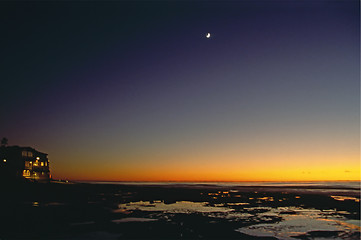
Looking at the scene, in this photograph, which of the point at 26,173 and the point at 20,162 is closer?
the point at 20,162

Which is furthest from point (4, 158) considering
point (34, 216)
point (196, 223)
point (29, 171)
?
point (196, 223)

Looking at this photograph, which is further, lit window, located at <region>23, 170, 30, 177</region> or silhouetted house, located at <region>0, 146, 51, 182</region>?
lit window, located at <region>23, 170, 30, 177</region>

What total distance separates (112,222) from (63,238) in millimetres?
5401

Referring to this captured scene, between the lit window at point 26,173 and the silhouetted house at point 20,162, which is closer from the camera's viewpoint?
the silhouetted house at point 20,162

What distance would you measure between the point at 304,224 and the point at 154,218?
11682 millimetres

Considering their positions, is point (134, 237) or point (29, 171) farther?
point (29, 171)

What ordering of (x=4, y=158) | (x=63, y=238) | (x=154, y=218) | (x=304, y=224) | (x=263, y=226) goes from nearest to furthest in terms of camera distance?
(x=63, y=238) → (x=263, y=226) → (x=304, y=224) → (x=154, y=218) → (x=4, y=158)

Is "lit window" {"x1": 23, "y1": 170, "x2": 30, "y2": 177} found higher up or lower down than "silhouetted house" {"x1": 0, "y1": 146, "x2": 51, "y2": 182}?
lower down

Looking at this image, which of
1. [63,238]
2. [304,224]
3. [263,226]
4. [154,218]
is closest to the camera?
[63,238]

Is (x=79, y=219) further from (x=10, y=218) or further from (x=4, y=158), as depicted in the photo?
(x=4, y=158)

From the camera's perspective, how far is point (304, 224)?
20000 mm

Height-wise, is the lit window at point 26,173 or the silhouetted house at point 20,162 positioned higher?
the silhouetted house at point 20,162

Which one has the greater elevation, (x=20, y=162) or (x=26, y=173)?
(x=20, y=162)

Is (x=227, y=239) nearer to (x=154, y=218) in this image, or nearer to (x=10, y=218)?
(x=154, y=218)
